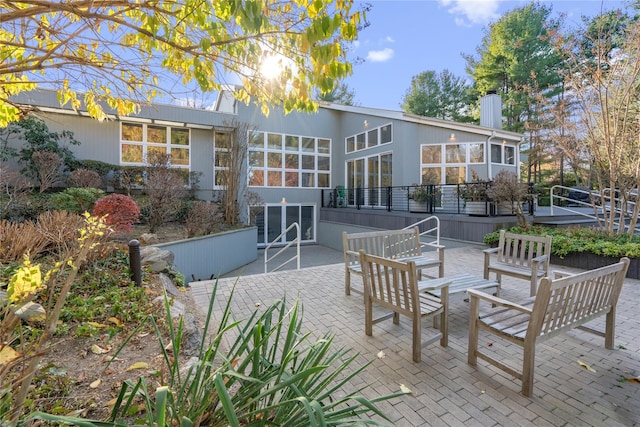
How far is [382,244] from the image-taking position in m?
4.73

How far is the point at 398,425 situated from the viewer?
1.94m

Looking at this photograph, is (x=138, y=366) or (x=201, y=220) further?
(x=201, y=220)

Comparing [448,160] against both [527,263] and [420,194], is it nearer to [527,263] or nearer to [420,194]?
[420,194]

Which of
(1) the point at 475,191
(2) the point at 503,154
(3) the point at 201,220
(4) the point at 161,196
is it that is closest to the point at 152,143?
(4) the point at 161,196

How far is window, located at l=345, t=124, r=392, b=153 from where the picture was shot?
1295 cm

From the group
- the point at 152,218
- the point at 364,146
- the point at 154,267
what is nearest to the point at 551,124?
the point at 364,146

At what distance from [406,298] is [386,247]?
207 cm

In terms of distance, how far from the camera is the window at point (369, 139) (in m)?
12.9

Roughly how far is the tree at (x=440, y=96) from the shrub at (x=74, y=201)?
869 inches

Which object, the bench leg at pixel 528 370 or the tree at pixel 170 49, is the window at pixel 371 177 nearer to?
the tree at pixel 170 49

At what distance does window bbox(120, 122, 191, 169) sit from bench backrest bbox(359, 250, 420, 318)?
10164 millimetres

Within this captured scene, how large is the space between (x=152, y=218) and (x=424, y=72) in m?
23.0

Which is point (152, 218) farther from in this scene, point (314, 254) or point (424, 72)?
point (424, 72)

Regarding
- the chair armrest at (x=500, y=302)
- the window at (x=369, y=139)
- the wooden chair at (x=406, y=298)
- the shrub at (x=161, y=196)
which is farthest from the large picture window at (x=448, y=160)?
the chair armrest at (x=500, y=302)
